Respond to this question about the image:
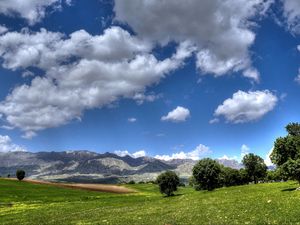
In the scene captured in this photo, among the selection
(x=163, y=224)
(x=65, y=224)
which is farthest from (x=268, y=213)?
(x=65, y=224)

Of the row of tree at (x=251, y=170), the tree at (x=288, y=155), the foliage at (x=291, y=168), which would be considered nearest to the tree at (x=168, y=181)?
the row of tree at (x=251, y=170)

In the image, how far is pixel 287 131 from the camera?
75.6m

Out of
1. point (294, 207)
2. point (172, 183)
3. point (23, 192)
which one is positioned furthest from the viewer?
point (23, 192)

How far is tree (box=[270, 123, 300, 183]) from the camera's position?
64.1 m

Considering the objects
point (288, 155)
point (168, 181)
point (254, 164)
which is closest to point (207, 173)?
point (168, 181)

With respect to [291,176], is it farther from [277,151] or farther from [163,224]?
[163,224]

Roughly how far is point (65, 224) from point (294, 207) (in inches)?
960

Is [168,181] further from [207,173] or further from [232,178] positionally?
[232,178]

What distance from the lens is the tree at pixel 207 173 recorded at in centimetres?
10612

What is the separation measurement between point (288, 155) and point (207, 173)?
128ft

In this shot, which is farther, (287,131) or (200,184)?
(200,184)

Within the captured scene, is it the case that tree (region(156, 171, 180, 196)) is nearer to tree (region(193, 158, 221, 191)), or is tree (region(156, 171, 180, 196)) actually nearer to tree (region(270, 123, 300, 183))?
tree (region(193, 158, 221, 191))

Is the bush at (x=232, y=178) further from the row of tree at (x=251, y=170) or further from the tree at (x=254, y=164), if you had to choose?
the tree at (x=254, y=164)

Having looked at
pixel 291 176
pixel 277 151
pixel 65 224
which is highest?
pixel 277 151
